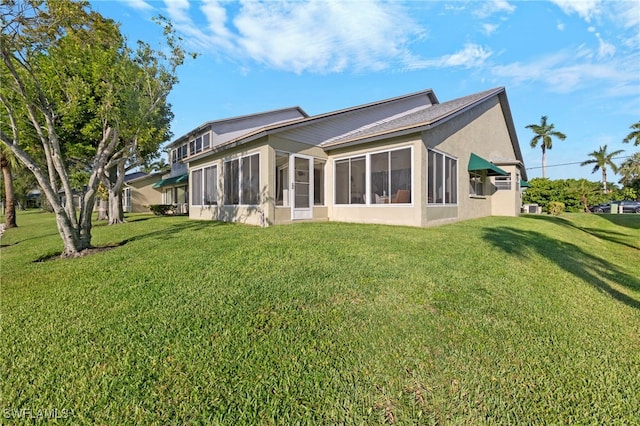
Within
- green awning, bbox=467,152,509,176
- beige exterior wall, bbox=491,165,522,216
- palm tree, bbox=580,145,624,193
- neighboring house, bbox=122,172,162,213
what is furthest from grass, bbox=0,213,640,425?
palm tree, bbox=580,145,624,193

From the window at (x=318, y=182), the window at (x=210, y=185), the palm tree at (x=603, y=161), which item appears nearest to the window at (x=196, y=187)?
the window at (x=210, y=185)

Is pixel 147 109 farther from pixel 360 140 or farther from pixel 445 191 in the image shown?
pixel 445 191

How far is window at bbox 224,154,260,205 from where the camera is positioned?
35.8 feet

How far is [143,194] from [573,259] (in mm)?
36562

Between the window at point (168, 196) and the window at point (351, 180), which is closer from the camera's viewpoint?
the window at point (351, 180)

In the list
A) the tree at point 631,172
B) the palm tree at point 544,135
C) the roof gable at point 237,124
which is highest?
the palm tree at point 544,135

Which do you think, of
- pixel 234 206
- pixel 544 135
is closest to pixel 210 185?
pixel 234 206

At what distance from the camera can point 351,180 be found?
1162 centimetres

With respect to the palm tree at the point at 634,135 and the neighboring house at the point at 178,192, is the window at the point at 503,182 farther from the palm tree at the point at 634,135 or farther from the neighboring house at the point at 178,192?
the palm tree at the point at 634,135

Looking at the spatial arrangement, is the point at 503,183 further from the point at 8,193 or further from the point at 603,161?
the point at 603,161

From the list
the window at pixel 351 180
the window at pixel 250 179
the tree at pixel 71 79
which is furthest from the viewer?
the window at pixel 351 180

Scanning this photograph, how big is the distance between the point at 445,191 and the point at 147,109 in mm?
10683

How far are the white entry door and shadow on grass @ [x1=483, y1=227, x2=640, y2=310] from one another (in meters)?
6.31

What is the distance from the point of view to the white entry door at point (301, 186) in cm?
1104
